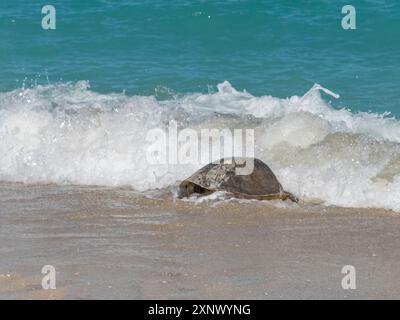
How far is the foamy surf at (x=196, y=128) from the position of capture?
26.1ft

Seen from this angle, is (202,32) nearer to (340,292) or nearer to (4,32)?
(4,32)

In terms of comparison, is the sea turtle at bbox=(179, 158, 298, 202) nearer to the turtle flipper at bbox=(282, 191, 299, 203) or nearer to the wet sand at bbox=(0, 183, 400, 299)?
the turtle flipper at bbox=(282, 191, 299, 203)

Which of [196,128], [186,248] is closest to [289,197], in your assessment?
[186,248]

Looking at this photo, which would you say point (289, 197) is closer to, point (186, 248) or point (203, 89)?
point (186, 248)

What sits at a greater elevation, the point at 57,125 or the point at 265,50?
the point at 265,50

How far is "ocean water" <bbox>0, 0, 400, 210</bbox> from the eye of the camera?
27.5 ft

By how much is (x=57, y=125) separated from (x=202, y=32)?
184 inches

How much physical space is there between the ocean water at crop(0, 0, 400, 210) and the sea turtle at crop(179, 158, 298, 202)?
1.37ft

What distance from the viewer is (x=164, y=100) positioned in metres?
10.8

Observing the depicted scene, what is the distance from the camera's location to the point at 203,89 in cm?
1114

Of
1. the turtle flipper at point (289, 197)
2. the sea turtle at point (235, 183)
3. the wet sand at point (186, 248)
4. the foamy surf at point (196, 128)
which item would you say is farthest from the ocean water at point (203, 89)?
the wet sand at point (186, 248)

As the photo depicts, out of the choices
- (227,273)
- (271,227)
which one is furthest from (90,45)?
(227,273)

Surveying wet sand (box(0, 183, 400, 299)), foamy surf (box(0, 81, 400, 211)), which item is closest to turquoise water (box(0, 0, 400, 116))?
foamy surf (box(0, 81, 400, 211))

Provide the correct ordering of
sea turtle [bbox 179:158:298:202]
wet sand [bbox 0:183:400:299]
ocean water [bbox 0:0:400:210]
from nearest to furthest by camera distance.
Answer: wet sand [bbox 0:183:400:299] → sea turtle [bbox 179:158:298:202] → ocean water [bbox 0:0:400:210]
